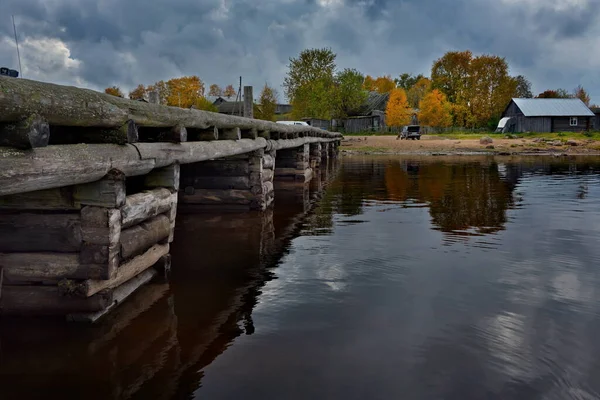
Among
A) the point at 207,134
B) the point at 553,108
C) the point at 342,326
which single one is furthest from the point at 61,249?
the point at 553,108

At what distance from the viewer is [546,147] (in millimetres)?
41344

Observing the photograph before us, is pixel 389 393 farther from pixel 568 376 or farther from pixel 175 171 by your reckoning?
pixel 175 171

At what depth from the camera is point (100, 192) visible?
4258 millimetres

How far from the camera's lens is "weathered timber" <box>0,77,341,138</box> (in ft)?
10.5

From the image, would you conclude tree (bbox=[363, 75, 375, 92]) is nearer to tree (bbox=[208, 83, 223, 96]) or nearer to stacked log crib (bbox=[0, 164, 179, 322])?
tree (bbox=[208, 83, 223, 96])

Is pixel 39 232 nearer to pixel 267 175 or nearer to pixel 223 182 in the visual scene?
pixel 223 182

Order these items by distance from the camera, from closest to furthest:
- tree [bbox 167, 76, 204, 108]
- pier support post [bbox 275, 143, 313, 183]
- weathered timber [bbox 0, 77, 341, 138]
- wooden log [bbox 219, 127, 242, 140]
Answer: weathered timber [bbox 0, 77, 341, 138] < wooden log [bbox 219, 127, 242, 140] < pier support post [bbox 275, 143, 313, 183] < tree [bbox 167, 76, 204, 108]

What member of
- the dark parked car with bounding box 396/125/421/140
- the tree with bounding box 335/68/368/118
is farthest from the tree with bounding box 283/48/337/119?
the dark parked car with bounding box 396/125/421/140

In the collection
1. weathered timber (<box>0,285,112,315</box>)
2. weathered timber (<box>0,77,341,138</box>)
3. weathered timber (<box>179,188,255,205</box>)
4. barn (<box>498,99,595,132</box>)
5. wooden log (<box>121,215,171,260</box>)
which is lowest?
weathered timber (<box>0,285,112,315</box>)

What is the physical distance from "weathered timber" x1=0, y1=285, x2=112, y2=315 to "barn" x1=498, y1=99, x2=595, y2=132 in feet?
205

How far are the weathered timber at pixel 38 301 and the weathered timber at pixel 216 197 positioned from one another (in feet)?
19.9

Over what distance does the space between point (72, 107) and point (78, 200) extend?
35.6 inches

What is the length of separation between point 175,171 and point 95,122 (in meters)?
1.86

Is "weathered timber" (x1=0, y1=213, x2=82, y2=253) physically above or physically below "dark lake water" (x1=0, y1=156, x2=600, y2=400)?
above
